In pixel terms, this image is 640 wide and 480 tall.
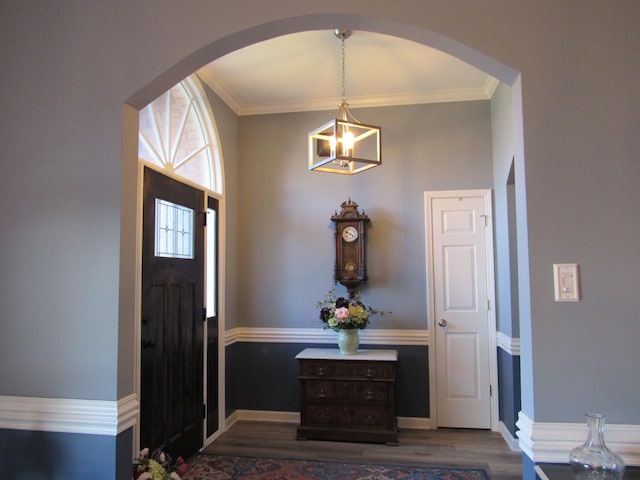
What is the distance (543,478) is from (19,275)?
2.00 metres

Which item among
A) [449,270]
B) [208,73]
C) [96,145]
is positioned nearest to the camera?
[96,145]

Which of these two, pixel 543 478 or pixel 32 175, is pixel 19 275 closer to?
pixel 32 175

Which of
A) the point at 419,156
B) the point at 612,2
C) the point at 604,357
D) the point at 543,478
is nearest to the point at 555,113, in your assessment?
the point at 612,2

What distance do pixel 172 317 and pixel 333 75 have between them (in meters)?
2.33

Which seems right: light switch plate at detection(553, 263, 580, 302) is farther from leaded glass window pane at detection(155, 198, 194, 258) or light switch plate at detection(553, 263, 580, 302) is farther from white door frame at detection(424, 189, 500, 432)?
white door frame at detection(424, 189, 500, 432)

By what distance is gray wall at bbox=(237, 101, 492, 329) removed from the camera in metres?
4.23

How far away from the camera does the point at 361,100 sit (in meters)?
4.37

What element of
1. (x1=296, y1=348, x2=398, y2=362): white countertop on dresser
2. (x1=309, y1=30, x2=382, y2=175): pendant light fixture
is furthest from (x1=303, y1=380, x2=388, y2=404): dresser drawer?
(x1=309, y1=30, x2=382, y2=175): pendant light fixture

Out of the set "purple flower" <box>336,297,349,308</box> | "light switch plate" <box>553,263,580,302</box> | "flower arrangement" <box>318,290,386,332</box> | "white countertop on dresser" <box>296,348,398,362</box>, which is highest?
"light switch plate" <box>553,263,580,302</box>

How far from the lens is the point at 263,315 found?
443 centimetres

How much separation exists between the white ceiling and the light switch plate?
226cm

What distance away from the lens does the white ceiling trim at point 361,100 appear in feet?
13.6

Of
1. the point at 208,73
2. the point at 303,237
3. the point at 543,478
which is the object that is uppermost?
the point at 208,73

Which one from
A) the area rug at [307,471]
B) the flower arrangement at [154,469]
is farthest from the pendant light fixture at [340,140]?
the area rug at [307,471]
